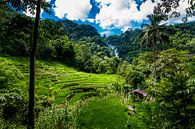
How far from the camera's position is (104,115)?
1411 inches

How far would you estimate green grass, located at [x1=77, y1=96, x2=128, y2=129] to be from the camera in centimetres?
2980

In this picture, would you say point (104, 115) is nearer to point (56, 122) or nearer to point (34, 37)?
point (56, 122)

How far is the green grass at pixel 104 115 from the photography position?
2980 cm

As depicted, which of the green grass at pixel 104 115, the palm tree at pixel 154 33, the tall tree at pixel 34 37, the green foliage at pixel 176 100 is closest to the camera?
the green foliage at pixel 176 100

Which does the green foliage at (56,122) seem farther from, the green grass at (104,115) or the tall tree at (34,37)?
the green grass at (104,115)

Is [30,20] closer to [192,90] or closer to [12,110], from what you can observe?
[192,90]

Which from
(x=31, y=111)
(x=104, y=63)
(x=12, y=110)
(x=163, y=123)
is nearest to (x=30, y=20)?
A: (x=31, y=111)

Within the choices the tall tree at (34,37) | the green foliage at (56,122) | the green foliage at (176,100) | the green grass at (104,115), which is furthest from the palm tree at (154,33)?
the green foliage at (176,100)

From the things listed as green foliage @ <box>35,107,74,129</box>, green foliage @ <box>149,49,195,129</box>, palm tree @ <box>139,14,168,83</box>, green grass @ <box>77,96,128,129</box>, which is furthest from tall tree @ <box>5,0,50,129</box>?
palm tree @ <box>139,14,168,83</box>

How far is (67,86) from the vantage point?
6594 cm

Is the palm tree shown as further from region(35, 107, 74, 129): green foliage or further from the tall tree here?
the tall tree

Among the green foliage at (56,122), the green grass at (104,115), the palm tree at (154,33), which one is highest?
the palm tree at (154,33)

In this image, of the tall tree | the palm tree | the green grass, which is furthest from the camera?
the palm tree

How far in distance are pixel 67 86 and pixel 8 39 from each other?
5125 cm
